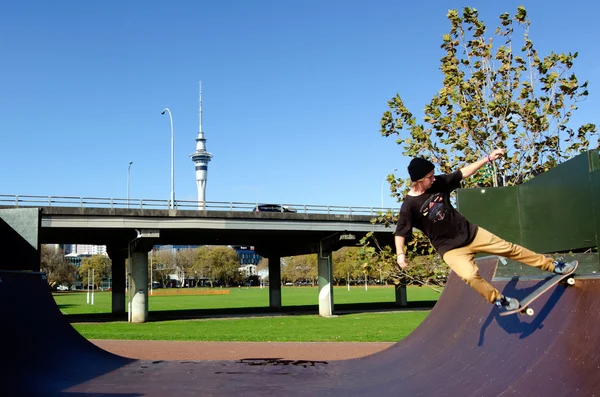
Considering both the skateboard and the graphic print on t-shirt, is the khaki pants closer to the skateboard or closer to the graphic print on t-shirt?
the skateboard

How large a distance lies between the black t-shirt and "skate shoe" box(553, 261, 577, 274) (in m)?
0.72

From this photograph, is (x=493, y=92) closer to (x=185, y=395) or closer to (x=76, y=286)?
(x=185, y=395)

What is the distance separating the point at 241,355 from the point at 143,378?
495cm

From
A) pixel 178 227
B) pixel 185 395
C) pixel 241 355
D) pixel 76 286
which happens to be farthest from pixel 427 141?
pixel 76 286

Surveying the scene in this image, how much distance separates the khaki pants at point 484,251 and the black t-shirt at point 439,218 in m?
0.06

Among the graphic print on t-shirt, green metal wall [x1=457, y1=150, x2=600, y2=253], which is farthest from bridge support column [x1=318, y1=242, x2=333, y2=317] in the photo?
the graphic print on t-shirt

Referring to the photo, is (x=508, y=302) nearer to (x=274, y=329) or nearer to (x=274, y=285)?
(x=274, y=329)

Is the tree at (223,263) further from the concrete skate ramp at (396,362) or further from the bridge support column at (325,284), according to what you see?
the concrete skate ramp at (396,362)

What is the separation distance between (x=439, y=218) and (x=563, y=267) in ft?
3.45

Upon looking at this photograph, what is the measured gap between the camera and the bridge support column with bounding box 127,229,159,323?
28875mm

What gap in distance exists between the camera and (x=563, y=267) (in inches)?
169

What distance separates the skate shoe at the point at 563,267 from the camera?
4223 mm

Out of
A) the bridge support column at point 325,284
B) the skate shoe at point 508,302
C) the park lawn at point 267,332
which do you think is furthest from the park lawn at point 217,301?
the skate shoe at point 508,302

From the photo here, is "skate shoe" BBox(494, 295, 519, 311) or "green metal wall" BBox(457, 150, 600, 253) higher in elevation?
"green metal wall" BBox(457, 150, 600, 253)
